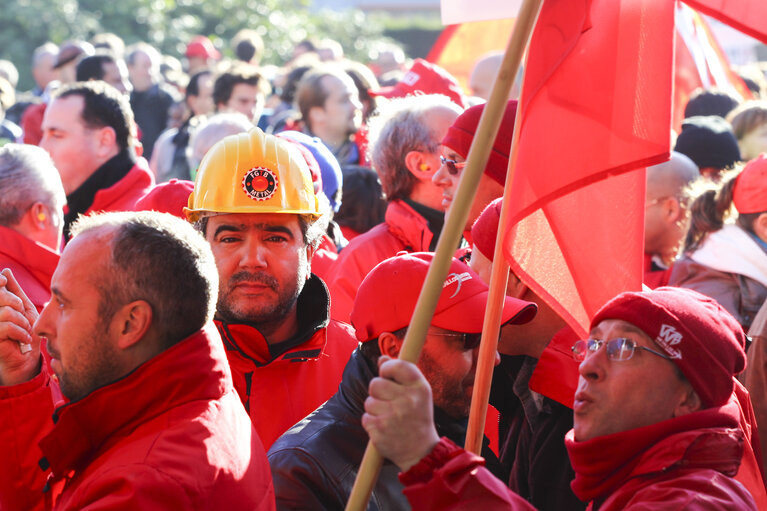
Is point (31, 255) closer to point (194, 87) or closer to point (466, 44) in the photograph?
point (194, 87)

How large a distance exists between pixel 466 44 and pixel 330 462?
8520 millimetres

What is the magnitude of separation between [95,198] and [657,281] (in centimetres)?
309

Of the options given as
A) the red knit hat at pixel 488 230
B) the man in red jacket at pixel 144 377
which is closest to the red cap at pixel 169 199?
the red knit hat at pixel 488 230

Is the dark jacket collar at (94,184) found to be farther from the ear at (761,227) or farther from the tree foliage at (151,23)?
the tree foliage at (151,23)

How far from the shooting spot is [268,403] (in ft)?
12.0

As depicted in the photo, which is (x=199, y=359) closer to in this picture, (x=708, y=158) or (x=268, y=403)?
(x=268, y=403)

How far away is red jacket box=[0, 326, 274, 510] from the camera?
2.36 m

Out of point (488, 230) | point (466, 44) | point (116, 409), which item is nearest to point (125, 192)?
point (488, 230)

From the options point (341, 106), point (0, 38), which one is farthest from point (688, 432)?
point (0, 38)

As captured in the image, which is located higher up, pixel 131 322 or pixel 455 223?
pixel 455 223

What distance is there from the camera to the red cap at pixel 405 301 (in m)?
3.24

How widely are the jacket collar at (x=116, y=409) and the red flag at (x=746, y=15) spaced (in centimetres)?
180

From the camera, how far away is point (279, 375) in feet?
12.3

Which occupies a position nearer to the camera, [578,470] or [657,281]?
[578,470]
